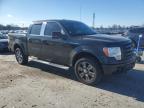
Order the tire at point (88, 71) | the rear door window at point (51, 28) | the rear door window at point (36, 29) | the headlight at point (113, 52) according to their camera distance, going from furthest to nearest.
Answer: the rear door window at point (36, 29) < the rear door window at point (51, 28) < the tire at point (88, 71) < the headlight at point (113, 52)

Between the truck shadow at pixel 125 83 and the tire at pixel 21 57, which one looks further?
the tire at pixel 21 57

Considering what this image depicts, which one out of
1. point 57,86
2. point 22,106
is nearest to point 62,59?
point 57,86

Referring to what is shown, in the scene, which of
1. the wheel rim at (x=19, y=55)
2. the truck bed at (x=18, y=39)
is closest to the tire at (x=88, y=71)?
the truck bed at (x=18, y=39)

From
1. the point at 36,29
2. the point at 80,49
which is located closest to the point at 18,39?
the point at 36,29

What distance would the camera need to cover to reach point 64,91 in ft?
19.4

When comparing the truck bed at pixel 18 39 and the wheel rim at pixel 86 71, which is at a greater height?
the truck bed at pixel 18 39

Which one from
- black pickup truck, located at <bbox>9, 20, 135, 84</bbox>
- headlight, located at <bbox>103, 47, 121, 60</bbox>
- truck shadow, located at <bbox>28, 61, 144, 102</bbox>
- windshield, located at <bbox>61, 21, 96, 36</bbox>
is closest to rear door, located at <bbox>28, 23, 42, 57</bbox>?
black pickup truck, located at <bbox>9, 20, 135, 84</bbox>

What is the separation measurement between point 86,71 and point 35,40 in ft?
9.11

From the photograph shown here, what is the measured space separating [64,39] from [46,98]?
7.61ft

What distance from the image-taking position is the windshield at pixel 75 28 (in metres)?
7.24

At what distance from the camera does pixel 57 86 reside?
6.37 metres

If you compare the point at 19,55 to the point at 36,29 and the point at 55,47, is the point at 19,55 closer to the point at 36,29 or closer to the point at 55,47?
the point at 36,29

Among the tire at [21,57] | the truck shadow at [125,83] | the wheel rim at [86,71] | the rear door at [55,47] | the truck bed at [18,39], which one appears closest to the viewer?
the truck shadow at [125,83]

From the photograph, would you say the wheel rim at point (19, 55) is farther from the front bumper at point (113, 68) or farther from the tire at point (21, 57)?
the front bumper at point (113, 68)
